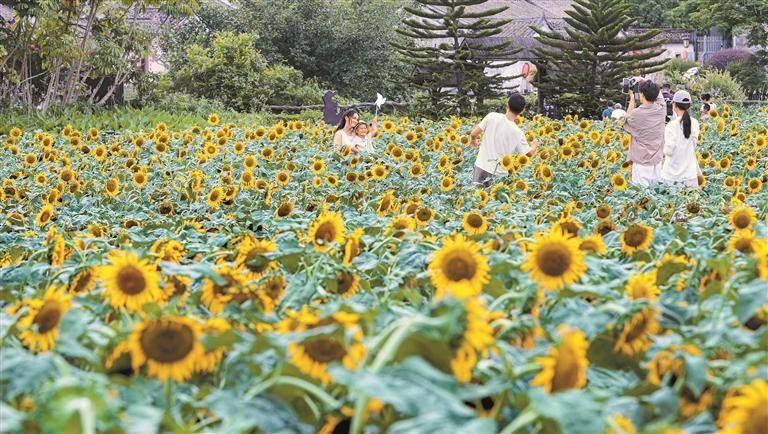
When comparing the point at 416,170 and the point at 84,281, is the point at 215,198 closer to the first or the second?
the point at 416,170

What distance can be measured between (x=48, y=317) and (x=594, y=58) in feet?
84.2

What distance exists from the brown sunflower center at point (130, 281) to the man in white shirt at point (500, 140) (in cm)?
616

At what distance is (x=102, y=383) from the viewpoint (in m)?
1.47

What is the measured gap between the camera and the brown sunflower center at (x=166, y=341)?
1.65 meters

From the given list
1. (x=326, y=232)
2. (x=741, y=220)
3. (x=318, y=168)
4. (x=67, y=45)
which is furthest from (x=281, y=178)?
(x=67, y=45)

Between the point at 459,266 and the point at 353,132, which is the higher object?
the point at 459,266

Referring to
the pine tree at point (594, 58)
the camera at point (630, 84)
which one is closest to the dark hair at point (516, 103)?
the camera at point (630, 84)

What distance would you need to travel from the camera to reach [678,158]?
8.83m

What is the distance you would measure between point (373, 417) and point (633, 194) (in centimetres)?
510

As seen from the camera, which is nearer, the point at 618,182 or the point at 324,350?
the point at 324,350

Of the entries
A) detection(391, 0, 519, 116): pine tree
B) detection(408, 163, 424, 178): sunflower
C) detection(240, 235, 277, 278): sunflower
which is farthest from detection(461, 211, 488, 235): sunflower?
detection(391, 0, 519, 116): pine tree

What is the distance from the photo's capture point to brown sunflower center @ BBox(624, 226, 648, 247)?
119 inches

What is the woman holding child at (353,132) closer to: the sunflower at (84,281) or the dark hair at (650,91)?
the dark hair at (650,91)

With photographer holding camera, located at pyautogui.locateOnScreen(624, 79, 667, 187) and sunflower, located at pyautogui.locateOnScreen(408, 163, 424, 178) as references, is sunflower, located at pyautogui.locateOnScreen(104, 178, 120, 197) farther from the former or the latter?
photographer holding camera, located at pyautogui.locateOnScreen(624, 79, 667, 187)
